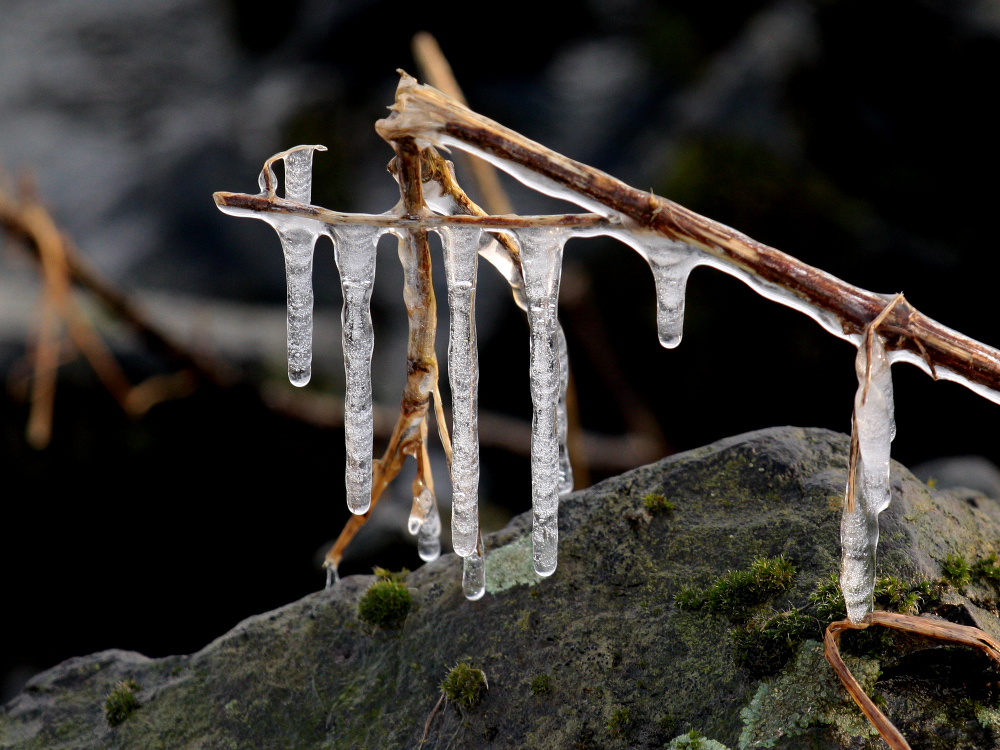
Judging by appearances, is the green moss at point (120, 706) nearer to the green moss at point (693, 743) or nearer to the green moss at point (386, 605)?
the green moss at point (386, 605)

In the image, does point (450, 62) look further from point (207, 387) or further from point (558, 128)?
point (207, 387)

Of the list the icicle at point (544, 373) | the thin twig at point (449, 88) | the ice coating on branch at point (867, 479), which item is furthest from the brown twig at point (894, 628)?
the thin twig at point (449, 88)

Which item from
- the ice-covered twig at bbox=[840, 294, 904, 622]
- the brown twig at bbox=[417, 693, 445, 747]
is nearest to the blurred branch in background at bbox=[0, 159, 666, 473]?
the brown twig at bbox=[417, 693, 445, 747]

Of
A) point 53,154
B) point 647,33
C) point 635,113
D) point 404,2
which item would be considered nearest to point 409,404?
point 635,113

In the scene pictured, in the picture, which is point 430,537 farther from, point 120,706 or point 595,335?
point 595,335

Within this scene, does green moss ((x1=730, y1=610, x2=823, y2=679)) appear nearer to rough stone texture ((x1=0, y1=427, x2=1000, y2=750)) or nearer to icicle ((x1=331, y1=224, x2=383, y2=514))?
rough stone texture ((x1=0, y1=427, x2=1000, y2=750))

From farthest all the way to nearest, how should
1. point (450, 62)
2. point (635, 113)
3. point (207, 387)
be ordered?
point (450, 62)
point (635, 113)
point (207, 387)
